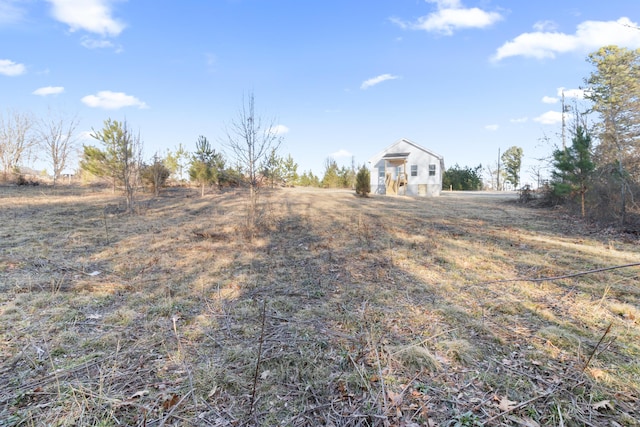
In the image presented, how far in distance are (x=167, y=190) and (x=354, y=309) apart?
17305 millimetres

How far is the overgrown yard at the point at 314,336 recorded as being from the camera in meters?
1.92

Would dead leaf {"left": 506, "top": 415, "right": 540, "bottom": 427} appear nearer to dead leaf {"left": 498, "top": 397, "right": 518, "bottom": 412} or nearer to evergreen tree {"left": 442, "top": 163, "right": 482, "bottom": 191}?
→ dead leaf {"left": 498, "top": 397, "right": 518, "bottom": 412}

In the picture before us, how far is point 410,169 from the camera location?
22078 millimetres

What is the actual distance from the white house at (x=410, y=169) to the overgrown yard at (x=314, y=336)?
16.0 meters

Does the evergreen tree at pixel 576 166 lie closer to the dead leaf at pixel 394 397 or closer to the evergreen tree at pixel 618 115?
the evergreen tree at pixel 618 115

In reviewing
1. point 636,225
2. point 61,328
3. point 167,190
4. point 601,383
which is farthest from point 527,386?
point 167,190

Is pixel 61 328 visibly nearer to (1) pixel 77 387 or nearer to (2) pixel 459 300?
(1) pixel 77 387

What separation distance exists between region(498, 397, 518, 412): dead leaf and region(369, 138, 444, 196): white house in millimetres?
20777

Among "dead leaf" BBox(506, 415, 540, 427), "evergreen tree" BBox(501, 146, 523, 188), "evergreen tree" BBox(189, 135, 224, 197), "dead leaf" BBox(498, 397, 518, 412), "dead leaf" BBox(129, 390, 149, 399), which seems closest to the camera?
"dead leaf" BBox(506, 415, 540, 427)

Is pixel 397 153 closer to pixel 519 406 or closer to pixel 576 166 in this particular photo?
pixel 576 166

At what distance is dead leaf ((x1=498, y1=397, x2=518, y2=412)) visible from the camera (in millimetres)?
1889

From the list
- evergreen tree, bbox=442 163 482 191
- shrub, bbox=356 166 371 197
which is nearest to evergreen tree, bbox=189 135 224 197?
shrub, bbox=356 166 371 197

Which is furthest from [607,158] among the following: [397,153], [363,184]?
[397,153]

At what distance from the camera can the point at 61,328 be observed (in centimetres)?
291
